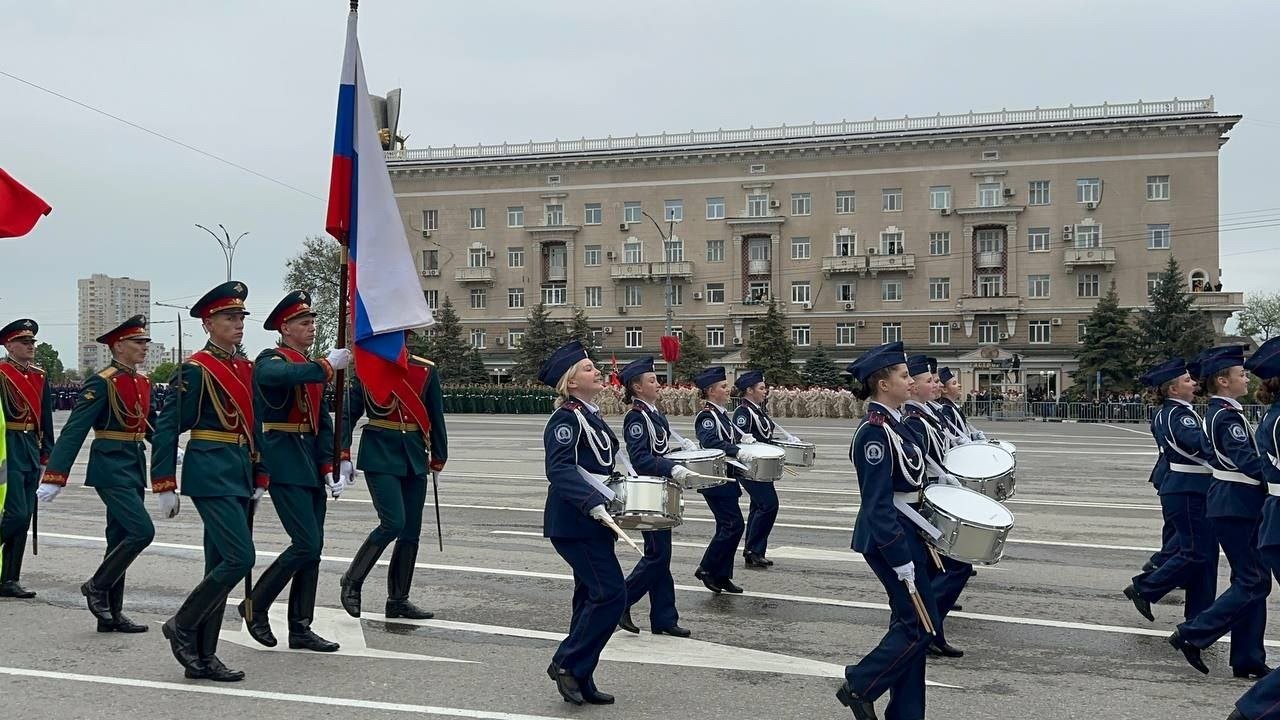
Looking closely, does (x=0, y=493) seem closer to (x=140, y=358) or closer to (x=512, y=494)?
(x=140, y=358)

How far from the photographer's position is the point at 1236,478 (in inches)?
291

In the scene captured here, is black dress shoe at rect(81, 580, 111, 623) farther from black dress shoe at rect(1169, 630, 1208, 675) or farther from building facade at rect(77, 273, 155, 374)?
building facade at rect(77, 273, 155, 374)

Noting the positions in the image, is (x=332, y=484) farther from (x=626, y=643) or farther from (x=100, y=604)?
(x=626, y=643)

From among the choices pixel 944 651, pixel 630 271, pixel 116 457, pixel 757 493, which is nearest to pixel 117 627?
pixel 116 457

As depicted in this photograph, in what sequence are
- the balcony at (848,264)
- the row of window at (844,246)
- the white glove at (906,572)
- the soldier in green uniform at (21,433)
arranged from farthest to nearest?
the balcony at (848,264)
the row of window at (844,246)
the soldier in green uniform at (21,433)
the white glove at (906,572)

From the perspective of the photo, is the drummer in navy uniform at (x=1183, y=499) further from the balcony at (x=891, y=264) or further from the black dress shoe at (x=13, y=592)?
the balcony at (x=891, y=264)

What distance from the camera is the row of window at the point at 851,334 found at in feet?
233

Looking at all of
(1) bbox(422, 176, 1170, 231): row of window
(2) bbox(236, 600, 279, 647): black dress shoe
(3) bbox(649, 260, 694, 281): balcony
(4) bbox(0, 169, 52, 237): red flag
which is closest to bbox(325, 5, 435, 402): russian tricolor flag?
(2) bbox(236, 600, 279, 647): black dress shoe

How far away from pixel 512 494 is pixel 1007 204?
195 feet

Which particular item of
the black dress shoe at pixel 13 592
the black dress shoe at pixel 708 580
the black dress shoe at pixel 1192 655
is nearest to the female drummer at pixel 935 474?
the black dress shoe at pixel 1192 655

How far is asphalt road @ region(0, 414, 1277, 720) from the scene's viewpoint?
6504mm

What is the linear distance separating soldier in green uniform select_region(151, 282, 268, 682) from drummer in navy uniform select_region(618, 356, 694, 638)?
8.14ft

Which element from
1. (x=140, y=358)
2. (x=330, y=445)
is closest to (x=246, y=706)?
(x=330, y=445)

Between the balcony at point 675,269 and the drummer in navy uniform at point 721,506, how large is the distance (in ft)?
218
